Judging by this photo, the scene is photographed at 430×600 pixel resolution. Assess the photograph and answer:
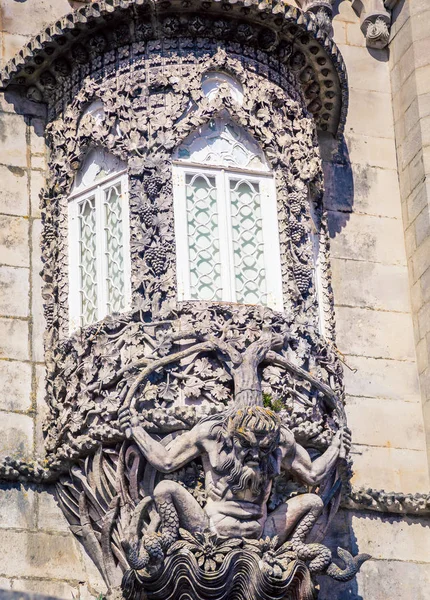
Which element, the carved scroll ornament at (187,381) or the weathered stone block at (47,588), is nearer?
the carved scroll ornament at (187,381)

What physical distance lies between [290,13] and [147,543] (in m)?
5.82

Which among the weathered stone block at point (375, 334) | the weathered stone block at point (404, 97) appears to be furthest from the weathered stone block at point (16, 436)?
the weathered stone block at point (404, 97)

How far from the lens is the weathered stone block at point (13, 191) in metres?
18.7

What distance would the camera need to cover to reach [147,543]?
635 inches

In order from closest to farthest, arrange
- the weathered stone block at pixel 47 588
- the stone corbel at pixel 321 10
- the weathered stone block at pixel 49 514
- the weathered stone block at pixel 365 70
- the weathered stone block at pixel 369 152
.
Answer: the weathered stone block at pixel 47 588, the weathered stone block at pixel 49 514, the stone corbel at pixel 321 10, the weathered stone block at pixel 369 152, the weathered stone block at pixel 365 70

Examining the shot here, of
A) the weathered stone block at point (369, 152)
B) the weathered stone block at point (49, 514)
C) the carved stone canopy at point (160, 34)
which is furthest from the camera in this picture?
the weathered stone block at point (369, 152)

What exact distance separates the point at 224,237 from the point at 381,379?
2.60 meters

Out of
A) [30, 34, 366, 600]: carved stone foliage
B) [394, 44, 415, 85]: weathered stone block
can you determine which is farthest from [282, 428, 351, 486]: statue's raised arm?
[394, 44, 415, 85]: weathered stone block

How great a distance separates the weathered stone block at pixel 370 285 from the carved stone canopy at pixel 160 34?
6.74 feet

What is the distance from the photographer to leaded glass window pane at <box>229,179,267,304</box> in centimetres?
1767

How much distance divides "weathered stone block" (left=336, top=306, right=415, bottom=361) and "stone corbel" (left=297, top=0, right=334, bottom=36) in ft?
10.8

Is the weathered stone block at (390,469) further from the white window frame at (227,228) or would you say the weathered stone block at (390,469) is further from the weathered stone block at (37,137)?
the weathered stone block at (37,137)

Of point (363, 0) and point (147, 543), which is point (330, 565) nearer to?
point (147, 543)

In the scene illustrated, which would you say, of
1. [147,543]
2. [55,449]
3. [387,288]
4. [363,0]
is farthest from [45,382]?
[363,0]
